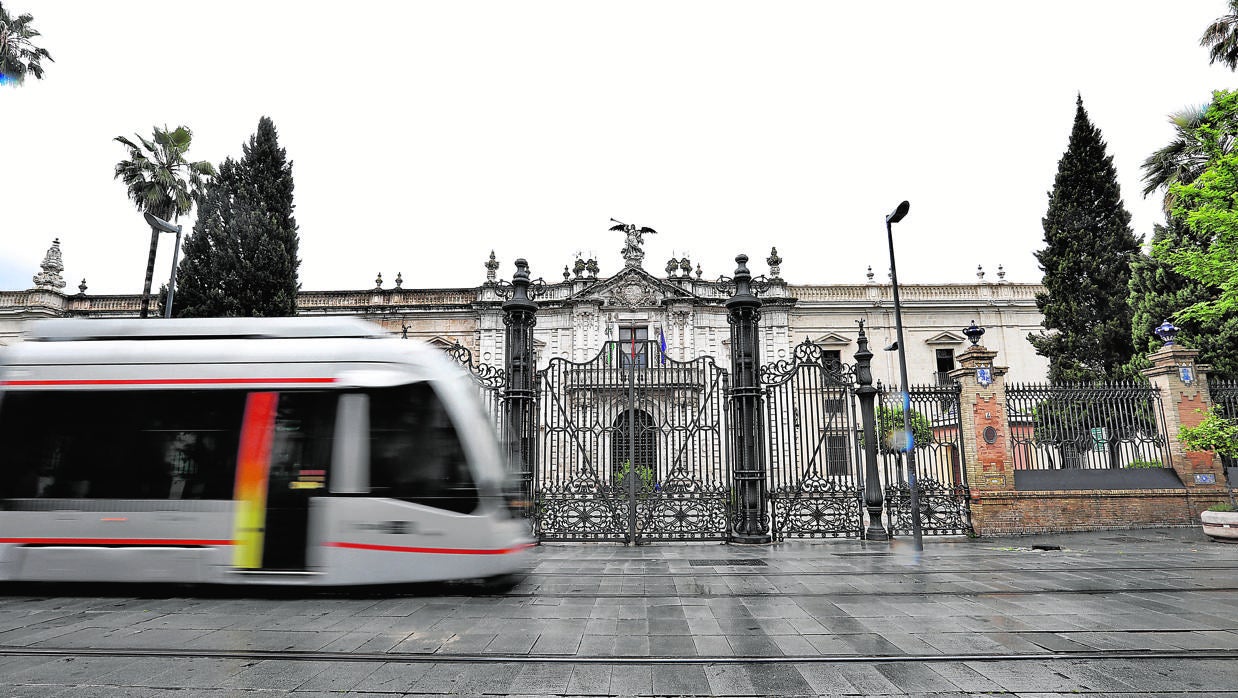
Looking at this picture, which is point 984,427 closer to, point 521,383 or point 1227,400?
point 1227,400

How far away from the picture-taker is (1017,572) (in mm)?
7684

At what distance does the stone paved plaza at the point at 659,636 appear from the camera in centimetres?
354

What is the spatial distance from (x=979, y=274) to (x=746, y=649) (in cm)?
3349

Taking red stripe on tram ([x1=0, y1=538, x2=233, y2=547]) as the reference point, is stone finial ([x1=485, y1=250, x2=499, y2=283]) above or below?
above

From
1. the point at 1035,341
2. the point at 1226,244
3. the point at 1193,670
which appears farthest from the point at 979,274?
the point at 1193,670

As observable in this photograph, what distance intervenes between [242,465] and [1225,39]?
90.9 feet

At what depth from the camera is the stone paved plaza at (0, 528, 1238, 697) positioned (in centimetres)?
354

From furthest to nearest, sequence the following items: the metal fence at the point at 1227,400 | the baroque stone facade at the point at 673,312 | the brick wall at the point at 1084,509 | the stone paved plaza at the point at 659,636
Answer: the baroque stone facade at the point at 673,312, the metal fence at the point at 1227,400, the brick wall at the point at 1084,509, the stone paved plaza at the point at 659,636

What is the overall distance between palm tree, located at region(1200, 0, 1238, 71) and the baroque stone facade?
1356 cm

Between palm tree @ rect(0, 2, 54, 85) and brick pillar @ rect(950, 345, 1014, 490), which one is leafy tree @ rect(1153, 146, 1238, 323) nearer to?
brick pillar @ rect(950, 345, 1014, 490)

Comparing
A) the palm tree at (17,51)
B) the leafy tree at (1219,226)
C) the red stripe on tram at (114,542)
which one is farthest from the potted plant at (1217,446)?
the palm tree at (17,51)

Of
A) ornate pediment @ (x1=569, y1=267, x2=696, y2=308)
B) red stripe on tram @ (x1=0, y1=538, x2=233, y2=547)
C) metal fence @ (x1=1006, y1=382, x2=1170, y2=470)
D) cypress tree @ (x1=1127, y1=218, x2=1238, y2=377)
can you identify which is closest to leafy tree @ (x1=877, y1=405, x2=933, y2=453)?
metal fence @ (x1=1006, y1=382, x2=1170, y2=470)

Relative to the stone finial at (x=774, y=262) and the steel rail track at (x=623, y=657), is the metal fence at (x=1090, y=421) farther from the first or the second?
the stone finial at (x=774, y=262)

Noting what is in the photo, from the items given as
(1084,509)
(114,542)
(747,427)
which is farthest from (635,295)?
(114,542)
